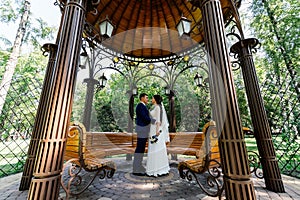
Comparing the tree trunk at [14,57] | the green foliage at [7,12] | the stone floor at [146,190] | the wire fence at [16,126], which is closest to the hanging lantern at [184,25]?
the stone floor at [146,190]


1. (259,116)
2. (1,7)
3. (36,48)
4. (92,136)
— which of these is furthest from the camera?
(36,48)

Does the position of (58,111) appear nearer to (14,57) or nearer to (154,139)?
(154,139)

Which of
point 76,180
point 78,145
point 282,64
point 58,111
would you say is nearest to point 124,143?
point 76,180

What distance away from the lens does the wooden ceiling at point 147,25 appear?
468 cm

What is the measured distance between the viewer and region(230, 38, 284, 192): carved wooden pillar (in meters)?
2.62

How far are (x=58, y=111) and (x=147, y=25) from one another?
4.97 m

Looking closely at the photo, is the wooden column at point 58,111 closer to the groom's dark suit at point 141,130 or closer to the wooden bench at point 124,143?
the wooden bench at point 124,143

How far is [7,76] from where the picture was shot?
6359 millimetres

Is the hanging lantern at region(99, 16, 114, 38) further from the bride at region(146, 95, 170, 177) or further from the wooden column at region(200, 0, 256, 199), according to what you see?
the wooden column at region(200, 0, 256, 199)

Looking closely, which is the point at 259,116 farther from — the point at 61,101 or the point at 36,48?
the point at 36,48

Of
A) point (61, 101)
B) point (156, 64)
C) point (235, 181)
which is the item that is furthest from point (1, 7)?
point (235, 181)

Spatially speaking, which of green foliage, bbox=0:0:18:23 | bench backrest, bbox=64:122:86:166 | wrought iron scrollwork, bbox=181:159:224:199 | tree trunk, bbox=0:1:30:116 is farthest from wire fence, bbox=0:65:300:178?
green foliage, bbox=0:0:18:23

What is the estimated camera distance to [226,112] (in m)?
1.60

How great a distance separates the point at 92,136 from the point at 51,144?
292 centimetres
